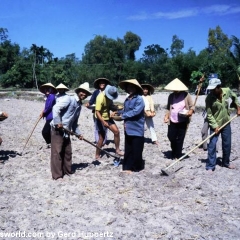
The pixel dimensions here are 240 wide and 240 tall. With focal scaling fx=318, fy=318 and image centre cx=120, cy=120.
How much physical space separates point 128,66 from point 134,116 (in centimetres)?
3877

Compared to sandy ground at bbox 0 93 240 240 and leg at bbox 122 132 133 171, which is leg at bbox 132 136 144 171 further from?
sandy ground at bbox 0 93 240 240

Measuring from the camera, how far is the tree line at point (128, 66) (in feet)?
101

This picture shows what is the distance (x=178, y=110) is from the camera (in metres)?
6.42

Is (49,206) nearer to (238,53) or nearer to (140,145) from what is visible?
(140,145)

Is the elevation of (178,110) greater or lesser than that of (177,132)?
greater

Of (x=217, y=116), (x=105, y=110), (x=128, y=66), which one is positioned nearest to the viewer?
(x=217, y=116)

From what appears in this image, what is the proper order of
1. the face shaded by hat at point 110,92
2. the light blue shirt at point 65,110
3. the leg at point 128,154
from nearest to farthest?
1. the light blue shirt at point 65,110
2. the leg at point 128,154
3. the face shaded by hat at point 110,92

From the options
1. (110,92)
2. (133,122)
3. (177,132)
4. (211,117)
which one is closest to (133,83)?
(133,122)

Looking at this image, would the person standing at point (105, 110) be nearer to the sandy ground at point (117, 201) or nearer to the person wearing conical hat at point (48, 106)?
the sandy ground at point (117, 201)

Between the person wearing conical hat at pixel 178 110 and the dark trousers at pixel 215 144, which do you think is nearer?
the dark trousers at pixel 215 144

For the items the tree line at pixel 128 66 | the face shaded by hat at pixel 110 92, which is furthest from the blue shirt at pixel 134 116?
the tree line at pixel 128 66

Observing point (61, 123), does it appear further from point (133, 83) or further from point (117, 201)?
point (117, 201)

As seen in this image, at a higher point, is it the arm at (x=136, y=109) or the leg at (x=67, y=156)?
the arm at (x=136, y=109)

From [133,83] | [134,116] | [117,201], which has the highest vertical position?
[133,83]
